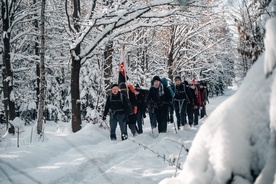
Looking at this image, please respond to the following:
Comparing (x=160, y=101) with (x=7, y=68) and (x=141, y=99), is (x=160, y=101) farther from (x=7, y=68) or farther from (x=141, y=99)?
(x=7, y=68)

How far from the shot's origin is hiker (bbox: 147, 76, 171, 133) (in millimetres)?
11320

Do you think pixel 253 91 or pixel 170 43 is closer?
pixel 253 91

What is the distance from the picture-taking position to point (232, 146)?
4.95 feet

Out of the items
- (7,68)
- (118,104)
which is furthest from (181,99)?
(7,68)

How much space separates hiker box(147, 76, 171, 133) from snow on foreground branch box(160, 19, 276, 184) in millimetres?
9664

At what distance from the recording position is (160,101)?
11.3m

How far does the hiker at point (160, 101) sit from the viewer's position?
11320 millimetres

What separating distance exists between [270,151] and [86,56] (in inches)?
431

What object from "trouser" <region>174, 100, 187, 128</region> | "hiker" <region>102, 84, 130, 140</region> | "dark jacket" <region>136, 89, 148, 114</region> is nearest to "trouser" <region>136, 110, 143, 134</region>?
"dark jacket" <region>136, 89, 148, 114</region>

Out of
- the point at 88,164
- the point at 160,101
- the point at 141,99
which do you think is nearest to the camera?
the point at 88,164

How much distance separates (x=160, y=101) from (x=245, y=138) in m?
9.79

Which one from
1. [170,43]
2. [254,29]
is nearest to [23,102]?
[170,43]

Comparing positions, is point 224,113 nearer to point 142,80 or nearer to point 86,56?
point 86,56

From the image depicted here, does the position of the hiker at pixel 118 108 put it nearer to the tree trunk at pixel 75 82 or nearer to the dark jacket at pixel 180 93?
the tree trunk at pixel 75 82
